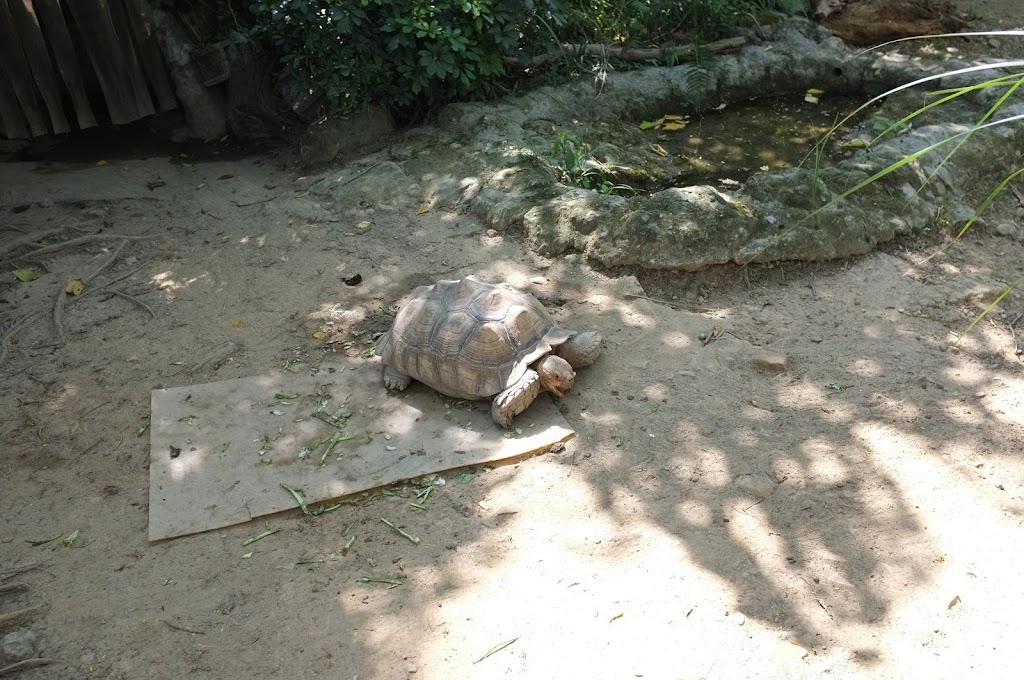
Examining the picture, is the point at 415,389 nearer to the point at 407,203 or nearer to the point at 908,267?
the point at 407,203

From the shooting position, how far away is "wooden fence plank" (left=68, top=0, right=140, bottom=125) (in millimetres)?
6355

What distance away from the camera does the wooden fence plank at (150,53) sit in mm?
6543

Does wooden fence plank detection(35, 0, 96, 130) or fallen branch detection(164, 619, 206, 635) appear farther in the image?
wooden fence plank detection(35, 0, 96, 130)

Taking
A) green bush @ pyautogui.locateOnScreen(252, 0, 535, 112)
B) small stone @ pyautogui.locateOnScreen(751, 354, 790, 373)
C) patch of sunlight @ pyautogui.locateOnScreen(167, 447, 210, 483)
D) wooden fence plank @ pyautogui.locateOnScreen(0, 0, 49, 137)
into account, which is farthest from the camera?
wooden fence plank @ pyautogui.locateOnScreen(0, 0, 49, 137)

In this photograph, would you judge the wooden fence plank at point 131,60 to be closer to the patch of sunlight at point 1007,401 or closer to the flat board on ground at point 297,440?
the flat board on ground at point 297,440

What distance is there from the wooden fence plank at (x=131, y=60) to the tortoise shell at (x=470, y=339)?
3923 mm

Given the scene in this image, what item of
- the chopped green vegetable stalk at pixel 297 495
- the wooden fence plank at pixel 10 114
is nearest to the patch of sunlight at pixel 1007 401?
the chopped green vegetable stalk at pixel 297 495

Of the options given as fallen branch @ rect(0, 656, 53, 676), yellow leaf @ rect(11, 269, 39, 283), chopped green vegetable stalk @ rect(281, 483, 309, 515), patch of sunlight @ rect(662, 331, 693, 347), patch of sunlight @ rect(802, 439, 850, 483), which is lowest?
patch of sunlight @ rect(802, 439, 850, 483)

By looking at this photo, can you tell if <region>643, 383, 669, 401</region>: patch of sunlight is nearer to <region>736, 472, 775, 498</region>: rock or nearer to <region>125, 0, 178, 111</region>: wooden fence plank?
<region>736, 472, 775, 498</region>: rock

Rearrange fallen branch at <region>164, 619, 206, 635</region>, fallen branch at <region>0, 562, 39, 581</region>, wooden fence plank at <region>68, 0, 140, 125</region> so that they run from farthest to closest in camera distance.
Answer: wooden fence plank at <region>68, 0, 140, 125</region> < fallen branch at <region>0, 562, 39, 581</region> < fallen branch at <region>164, 619, 206, 635</region>

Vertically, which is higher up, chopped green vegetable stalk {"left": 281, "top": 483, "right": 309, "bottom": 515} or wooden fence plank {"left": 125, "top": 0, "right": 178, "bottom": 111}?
wooden fence plank {"left": 125, "top": 0, "right": 178, "bottom": 111}

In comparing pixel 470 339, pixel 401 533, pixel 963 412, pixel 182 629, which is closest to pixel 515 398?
pixel 470 339

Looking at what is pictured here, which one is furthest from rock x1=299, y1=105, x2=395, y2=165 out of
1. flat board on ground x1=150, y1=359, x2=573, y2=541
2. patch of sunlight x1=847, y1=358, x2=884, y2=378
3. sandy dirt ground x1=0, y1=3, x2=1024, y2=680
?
patch of sunlight x1=847, y1=358, x2=884, y2=378

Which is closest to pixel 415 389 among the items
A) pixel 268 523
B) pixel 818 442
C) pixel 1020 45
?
pixel 268 523
